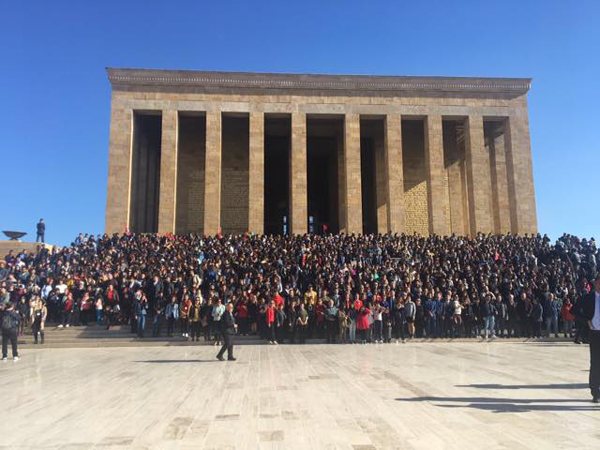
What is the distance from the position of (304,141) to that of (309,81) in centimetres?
403

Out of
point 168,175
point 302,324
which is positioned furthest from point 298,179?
point 302,324

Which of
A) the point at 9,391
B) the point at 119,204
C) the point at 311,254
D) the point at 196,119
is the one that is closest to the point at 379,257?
the point at 311,254

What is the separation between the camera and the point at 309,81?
98.2 ft

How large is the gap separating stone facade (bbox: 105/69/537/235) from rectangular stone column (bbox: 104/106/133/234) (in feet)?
0.20

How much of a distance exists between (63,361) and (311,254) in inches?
415

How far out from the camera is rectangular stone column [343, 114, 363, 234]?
95.3 ft

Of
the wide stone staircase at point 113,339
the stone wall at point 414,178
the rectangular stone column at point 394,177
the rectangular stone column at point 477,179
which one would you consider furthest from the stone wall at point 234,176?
the wide stone staircase at point 113,339

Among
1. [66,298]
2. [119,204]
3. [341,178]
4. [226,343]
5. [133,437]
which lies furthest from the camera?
[341,178]

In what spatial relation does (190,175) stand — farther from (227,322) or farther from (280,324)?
(227,322)

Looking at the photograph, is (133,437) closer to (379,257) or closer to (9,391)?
(9,391)

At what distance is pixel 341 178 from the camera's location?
104ft

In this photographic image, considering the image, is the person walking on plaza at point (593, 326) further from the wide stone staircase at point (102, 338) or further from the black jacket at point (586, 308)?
the wide stone staircase at point (102, 338)

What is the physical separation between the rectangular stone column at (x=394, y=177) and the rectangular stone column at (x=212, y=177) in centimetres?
1099

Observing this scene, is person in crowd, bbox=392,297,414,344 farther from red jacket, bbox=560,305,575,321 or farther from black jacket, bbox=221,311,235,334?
black jacket, bbox=221,311,235,334
